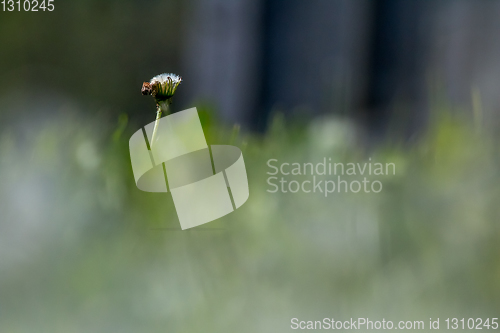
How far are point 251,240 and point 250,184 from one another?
0.09 meters

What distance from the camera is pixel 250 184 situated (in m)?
0.65

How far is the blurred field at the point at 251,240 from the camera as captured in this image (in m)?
0.64

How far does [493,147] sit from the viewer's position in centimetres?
66

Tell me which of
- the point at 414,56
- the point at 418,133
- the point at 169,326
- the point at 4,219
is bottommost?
the point at 169,326

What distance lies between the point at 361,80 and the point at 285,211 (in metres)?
0.26

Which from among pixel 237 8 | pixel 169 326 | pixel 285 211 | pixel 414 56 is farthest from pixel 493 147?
pixel 169 326

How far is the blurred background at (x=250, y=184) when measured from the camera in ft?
2.10

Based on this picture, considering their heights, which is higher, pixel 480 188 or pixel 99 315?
pixel 480 188

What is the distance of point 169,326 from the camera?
644mm

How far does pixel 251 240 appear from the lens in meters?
0.66

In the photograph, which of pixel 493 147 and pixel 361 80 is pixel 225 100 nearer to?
pixel 361 80

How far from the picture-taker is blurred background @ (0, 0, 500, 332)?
64 cm

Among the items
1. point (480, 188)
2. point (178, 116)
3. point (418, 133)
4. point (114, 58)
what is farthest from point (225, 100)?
point (480, 188)

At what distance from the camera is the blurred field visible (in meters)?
0.64
